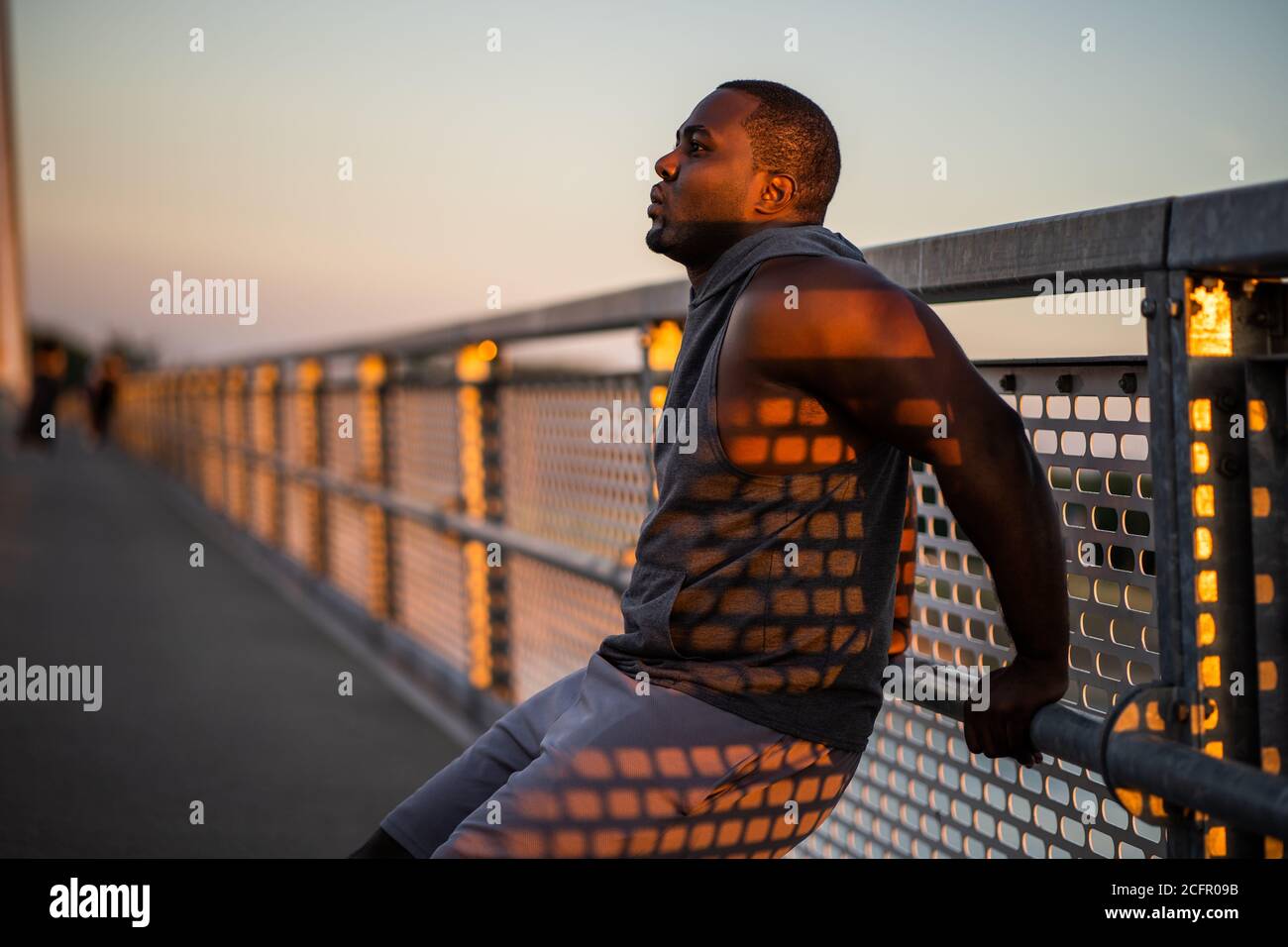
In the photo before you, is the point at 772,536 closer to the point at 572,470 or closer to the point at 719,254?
the point at 719,254

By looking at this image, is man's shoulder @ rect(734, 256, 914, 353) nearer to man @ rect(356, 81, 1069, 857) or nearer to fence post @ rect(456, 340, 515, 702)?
man @ rect(356, 81, 1069, 857)

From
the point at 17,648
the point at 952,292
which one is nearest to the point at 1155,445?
the point at 952,292

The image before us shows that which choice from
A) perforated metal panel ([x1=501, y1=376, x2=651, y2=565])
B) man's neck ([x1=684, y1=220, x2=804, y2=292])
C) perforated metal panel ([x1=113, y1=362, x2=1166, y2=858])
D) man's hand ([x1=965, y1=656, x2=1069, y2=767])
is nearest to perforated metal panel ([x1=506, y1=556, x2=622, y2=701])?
perforated metal panel ([x1=113, y1=362, x2=1166, y2=858])

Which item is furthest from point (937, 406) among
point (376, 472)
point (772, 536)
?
point (376, 472)

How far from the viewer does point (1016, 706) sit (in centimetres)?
192

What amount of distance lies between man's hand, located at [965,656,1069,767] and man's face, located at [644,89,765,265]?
0.81 meters

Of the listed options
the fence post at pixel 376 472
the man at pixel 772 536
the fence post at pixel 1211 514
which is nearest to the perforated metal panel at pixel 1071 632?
the fence post at pixel 1211 514

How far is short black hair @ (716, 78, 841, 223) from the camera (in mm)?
2107

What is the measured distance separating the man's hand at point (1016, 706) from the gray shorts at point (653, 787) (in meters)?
0.20

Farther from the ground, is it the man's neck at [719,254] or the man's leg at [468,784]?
the man's neck at [719,254]

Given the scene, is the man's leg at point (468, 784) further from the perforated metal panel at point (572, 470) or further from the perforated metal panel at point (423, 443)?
the perforated metal panel at point (423, 443)

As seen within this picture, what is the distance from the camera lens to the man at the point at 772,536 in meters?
1.82

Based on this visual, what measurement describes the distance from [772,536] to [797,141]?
656mm
